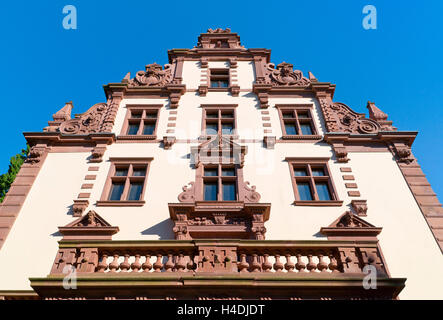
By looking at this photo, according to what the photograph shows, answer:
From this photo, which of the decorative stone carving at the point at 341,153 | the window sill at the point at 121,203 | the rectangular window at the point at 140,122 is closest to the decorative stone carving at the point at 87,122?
the rectangular window at the point at 140,122

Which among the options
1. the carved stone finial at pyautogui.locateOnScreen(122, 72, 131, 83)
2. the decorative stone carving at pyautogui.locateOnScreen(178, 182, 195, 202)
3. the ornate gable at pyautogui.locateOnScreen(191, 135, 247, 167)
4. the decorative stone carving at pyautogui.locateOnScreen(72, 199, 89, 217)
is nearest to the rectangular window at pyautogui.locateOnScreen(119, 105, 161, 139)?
the carved stone finial at pyautogui.locateOnScreen(122, 72, 131, 83)

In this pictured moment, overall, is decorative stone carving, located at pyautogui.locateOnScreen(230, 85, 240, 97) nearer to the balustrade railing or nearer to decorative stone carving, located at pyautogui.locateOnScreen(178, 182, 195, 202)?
decorative stone carving, located at pyautogui.locateOnScreen(178, 182, 195, 202)

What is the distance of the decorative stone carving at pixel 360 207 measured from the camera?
12.6 meters

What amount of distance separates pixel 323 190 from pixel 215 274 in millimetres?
7607

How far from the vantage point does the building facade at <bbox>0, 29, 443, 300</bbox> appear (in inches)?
330

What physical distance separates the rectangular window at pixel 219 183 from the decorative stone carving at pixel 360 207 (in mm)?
4904

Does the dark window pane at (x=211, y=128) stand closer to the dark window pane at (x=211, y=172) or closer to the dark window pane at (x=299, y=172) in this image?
the dark window pane at (x=211, y=172)

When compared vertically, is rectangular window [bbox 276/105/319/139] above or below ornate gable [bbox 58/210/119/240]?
above

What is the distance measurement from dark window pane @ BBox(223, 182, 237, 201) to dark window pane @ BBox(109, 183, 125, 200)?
15.3 feet

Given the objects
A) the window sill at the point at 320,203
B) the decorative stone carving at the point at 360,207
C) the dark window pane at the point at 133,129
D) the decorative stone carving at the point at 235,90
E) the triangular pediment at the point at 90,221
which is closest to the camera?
the triangular pediment at the point at 90,221

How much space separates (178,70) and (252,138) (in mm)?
8206

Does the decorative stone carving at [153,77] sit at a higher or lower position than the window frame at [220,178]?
higher

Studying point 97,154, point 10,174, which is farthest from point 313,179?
point 10,174
